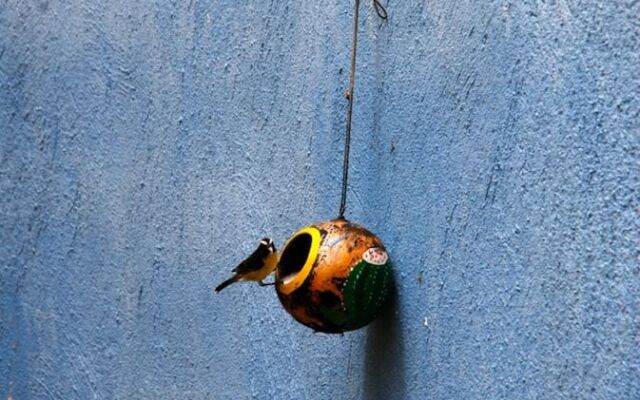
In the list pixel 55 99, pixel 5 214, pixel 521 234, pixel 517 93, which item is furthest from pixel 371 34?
pixel 5 214

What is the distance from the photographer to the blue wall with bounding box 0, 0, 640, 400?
219 cm

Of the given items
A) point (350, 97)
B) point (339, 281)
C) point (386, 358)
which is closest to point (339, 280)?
point (339, 281)

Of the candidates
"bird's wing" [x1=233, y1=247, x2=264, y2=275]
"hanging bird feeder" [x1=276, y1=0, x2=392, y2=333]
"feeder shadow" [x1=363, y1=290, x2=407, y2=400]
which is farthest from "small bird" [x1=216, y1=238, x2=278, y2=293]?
"feeder shadow" [x1=363, y1=290, x2=407, y2=400]

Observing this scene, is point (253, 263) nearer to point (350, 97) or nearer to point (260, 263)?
point (260, 263)

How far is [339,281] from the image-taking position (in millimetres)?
2648

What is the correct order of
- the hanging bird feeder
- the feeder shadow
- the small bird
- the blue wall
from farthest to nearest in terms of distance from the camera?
the small bird → the feeder shadow → the hanging bird feeder → the blue wall

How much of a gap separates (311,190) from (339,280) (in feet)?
1.87

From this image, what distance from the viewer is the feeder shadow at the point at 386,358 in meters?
2.78

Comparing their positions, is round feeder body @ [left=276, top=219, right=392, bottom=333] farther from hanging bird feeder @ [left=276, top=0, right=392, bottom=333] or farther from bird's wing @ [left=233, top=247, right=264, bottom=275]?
bird's wing @ [left=233, top=247, right=264, bottom=275]

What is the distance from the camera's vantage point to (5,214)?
16.1 feet

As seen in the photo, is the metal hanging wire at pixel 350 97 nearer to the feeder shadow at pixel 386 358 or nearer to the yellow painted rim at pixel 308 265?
the yellow painted rim at pixel 308 265

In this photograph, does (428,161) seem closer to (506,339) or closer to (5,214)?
(506,339)

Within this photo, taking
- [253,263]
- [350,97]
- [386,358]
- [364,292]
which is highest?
[350,97]

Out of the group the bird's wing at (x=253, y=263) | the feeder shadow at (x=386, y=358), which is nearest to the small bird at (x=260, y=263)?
the bird's wing at (x=253, y=263)
